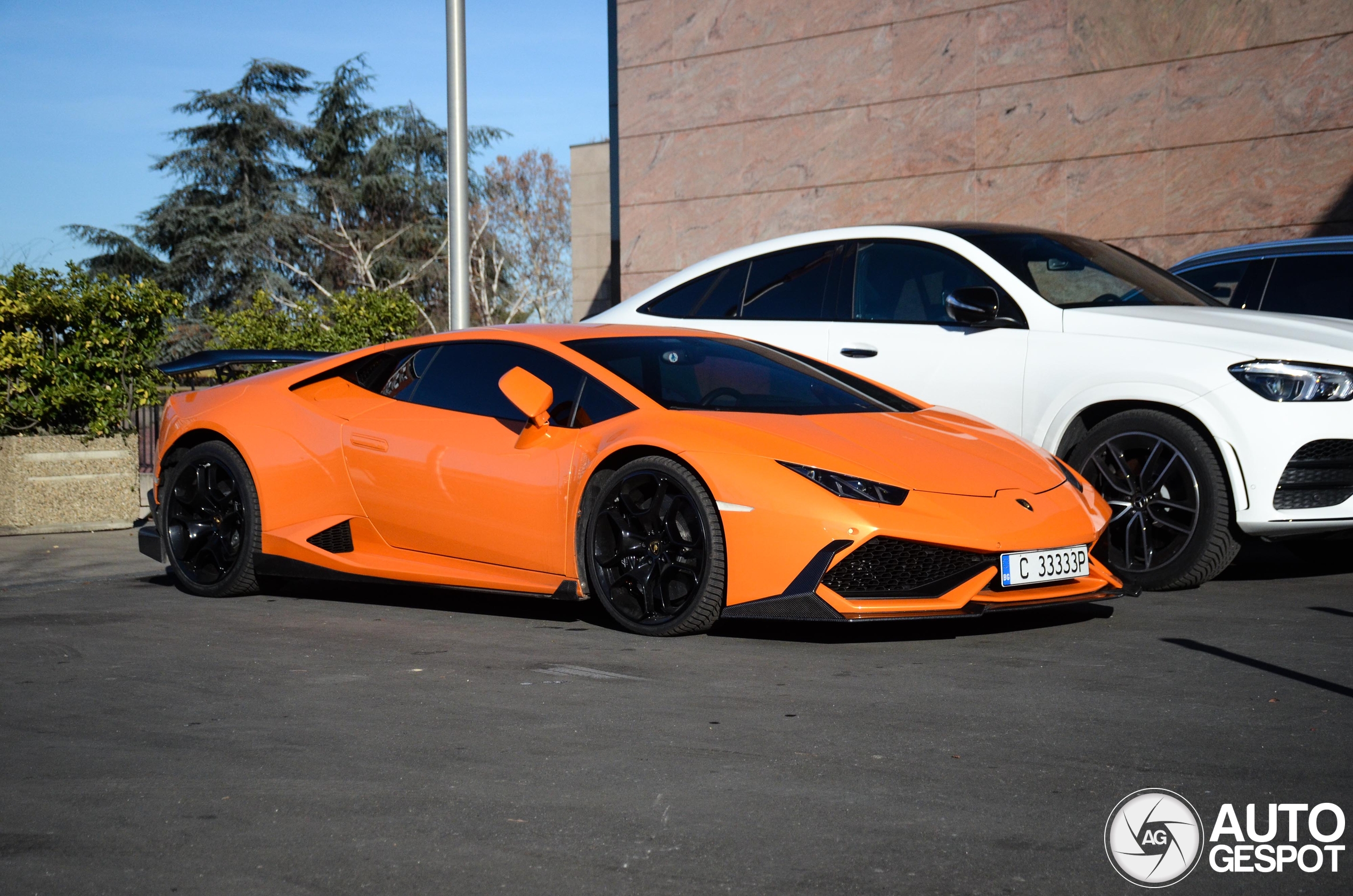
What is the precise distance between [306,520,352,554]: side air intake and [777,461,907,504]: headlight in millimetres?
2287

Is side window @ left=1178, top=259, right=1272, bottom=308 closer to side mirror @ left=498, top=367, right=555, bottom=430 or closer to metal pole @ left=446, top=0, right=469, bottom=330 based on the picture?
side mirror @ left=498, top=367, right=555, bottom=430

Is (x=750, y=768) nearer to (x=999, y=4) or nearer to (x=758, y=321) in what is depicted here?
(x=758, y=321)

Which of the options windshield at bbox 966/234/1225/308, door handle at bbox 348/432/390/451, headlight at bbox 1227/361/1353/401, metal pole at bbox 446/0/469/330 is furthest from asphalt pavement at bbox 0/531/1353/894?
metal pole at bbox 446/0/469/330

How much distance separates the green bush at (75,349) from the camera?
10.9 meters

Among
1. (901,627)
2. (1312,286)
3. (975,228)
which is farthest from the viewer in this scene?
(1312,286)

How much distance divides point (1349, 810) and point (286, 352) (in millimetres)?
5919

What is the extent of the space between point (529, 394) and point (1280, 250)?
5.15 m

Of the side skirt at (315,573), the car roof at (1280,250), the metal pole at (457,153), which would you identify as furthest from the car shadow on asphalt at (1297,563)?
the metal pole at (457,153)

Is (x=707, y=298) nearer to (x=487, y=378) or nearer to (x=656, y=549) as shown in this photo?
(x=487, y=378)

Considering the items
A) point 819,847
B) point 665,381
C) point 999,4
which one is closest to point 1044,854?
point 819,847

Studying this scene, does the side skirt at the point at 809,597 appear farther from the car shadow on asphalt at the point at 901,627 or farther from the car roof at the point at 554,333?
the car roof at the point at 554,333

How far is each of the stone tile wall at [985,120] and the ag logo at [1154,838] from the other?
36.7 feet

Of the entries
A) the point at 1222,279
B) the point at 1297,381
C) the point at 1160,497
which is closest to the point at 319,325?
the point at 1222,279

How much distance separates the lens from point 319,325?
1684 cm
